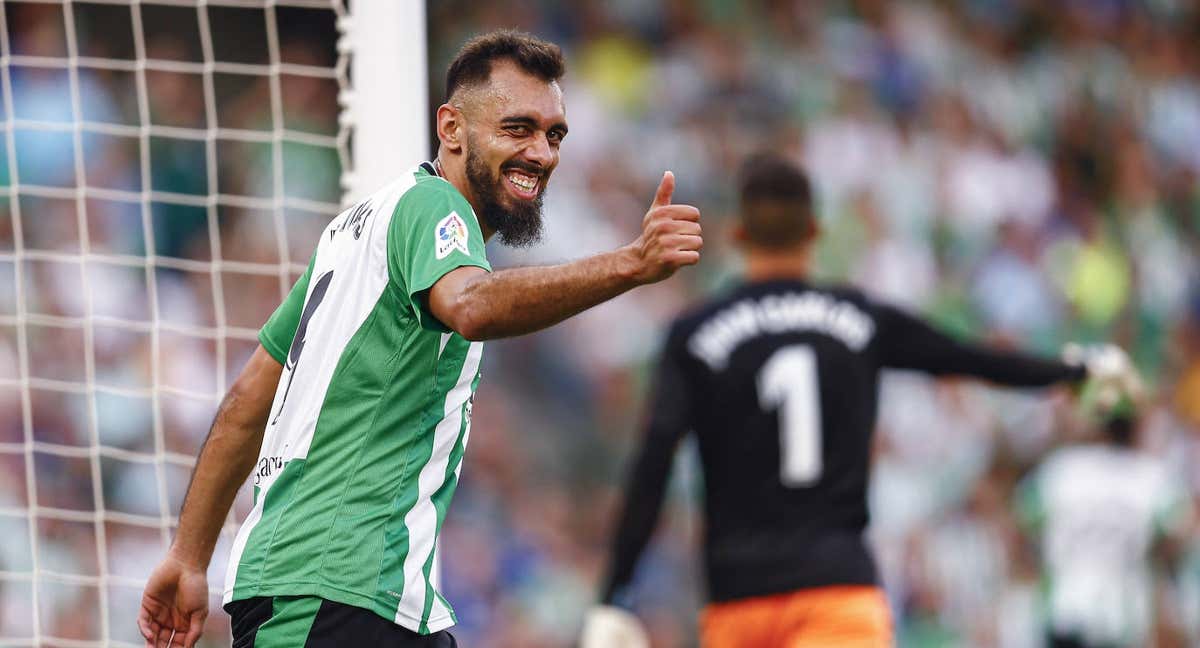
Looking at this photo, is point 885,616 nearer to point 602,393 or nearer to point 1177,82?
point 602,393

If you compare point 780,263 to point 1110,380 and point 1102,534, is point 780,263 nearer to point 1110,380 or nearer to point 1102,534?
point 1110,380

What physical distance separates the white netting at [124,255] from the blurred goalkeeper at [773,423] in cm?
233

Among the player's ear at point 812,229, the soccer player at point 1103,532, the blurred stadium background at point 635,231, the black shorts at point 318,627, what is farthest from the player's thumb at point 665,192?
the soccer player at point 1103,532

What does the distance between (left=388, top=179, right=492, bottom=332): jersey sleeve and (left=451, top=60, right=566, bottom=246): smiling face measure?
0.57 ft

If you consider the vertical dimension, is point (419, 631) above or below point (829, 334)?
below

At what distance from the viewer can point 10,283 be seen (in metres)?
7.35

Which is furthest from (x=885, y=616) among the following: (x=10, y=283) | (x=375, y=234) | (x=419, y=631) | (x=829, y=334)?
(x=10, y=283)

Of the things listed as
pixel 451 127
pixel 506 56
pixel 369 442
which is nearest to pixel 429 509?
pixel 369 442

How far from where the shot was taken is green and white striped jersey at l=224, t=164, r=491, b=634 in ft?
9.59

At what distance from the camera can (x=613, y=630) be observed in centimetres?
481

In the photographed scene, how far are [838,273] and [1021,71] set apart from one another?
2.25m

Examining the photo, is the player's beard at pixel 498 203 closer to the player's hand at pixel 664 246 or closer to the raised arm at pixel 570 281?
the raised arm at pixel 570 281

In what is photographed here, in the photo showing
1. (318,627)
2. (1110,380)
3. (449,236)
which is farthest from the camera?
(1110,380)

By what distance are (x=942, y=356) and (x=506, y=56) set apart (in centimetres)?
222
